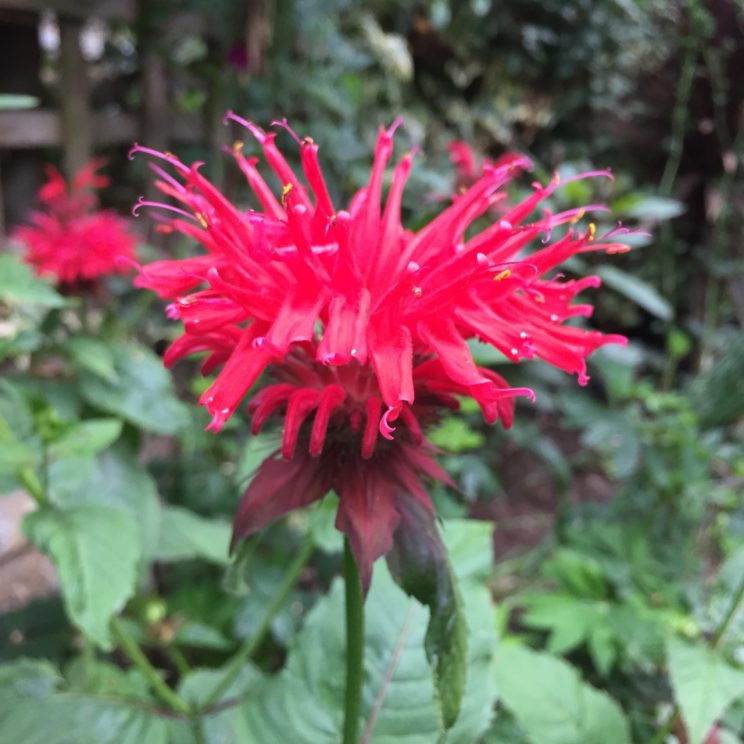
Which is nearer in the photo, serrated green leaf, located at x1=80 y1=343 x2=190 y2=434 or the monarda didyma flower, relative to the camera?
the monarda didyma flower

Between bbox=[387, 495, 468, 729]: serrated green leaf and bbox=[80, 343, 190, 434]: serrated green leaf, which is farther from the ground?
bbox=[387, 495, 468, 729]: serrated green leaf

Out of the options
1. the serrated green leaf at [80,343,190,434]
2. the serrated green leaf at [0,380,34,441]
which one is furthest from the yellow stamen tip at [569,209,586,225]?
the serrated green leaf at [80,343,190,434]

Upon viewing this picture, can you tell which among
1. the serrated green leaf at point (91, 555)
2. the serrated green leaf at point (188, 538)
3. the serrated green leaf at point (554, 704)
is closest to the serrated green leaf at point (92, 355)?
the serrated green leaf at point (188, 538)

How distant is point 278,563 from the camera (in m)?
1.22

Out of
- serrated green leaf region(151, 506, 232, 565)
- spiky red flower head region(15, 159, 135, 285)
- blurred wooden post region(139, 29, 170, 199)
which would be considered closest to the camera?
serrated green leaf region(151, 506, 232, 565)

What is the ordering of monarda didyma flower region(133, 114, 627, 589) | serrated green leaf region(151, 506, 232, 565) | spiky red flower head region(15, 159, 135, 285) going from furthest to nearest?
spiky red flower head region(15, 159, 135, 285) → serrated green leaf region(151, 506, 232, 565) → monarda didyma flower region(133, 114, 627, 589)

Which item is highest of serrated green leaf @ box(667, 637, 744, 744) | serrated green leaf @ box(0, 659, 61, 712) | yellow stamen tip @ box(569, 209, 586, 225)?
yellow stamen tip @ box(569, 209, 586, 225)

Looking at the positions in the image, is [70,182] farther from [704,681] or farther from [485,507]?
[704,681]

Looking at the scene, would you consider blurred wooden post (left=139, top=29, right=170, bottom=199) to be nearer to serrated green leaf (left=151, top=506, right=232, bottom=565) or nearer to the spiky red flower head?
the spiky red flower head

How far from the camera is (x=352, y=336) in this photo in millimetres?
405

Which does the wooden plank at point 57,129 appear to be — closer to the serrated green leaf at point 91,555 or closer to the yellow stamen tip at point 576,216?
the serrated green leaf at point 91,555

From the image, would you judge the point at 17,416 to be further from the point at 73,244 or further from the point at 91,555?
the point at 73,244

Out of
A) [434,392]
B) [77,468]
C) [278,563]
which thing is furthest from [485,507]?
[434,392]

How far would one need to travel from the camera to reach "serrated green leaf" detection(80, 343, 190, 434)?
106 centimetres
